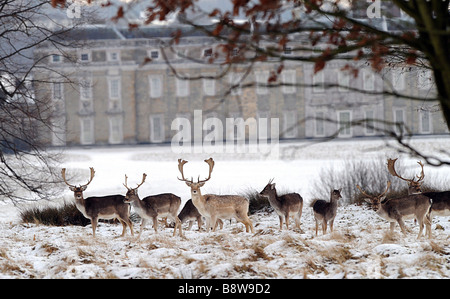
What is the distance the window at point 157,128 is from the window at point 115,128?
256 centimetres

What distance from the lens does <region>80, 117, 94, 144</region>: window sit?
45.0 meters

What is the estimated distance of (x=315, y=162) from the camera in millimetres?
25594

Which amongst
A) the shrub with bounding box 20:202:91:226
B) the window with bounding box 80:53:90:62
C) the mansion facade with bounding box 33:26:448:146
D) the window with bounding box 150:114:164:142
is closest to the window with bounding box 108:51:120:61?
the mansion facade with bounding box 33:26:448:146

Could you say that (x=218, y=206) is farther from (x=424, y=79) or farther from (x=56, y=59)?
(x=56, y=59)

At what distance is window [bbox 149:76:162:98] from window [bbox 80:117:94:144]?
17.7 ft

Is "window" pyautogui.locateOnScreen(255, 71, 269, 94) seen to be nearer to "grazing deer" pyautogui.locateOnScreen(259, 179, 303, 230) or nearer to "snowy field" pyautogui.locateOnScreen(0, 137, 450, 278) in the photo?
"snowy field" pyautogui.locateOnScreen(0, 137, 450, 278)

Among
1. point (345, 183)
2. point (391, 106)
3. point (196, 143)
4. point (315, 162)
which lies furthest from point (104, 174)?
point (391, 106)

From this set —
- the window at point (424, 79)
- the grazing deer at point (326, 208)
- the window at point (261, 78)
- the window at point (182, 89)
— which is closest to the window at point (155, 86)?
the window at point (182, 89)

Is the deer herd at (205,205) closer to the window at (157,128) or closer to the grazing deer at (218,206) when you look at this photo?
the grazing deer at (218,206)

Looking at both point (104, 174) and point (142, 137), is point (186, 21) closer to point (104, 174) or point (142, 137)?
point (104, 174)

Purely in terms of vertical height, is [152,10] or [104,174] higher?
[152,10]

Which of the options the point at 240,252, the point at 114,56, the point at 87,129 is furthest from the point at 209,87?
the point at 240,252

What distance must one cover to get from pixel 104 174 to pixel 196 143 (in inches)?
750

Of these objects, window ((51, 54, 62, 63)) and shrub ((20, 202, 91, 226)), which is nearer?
shrub ((20, 202, 91, 226))
